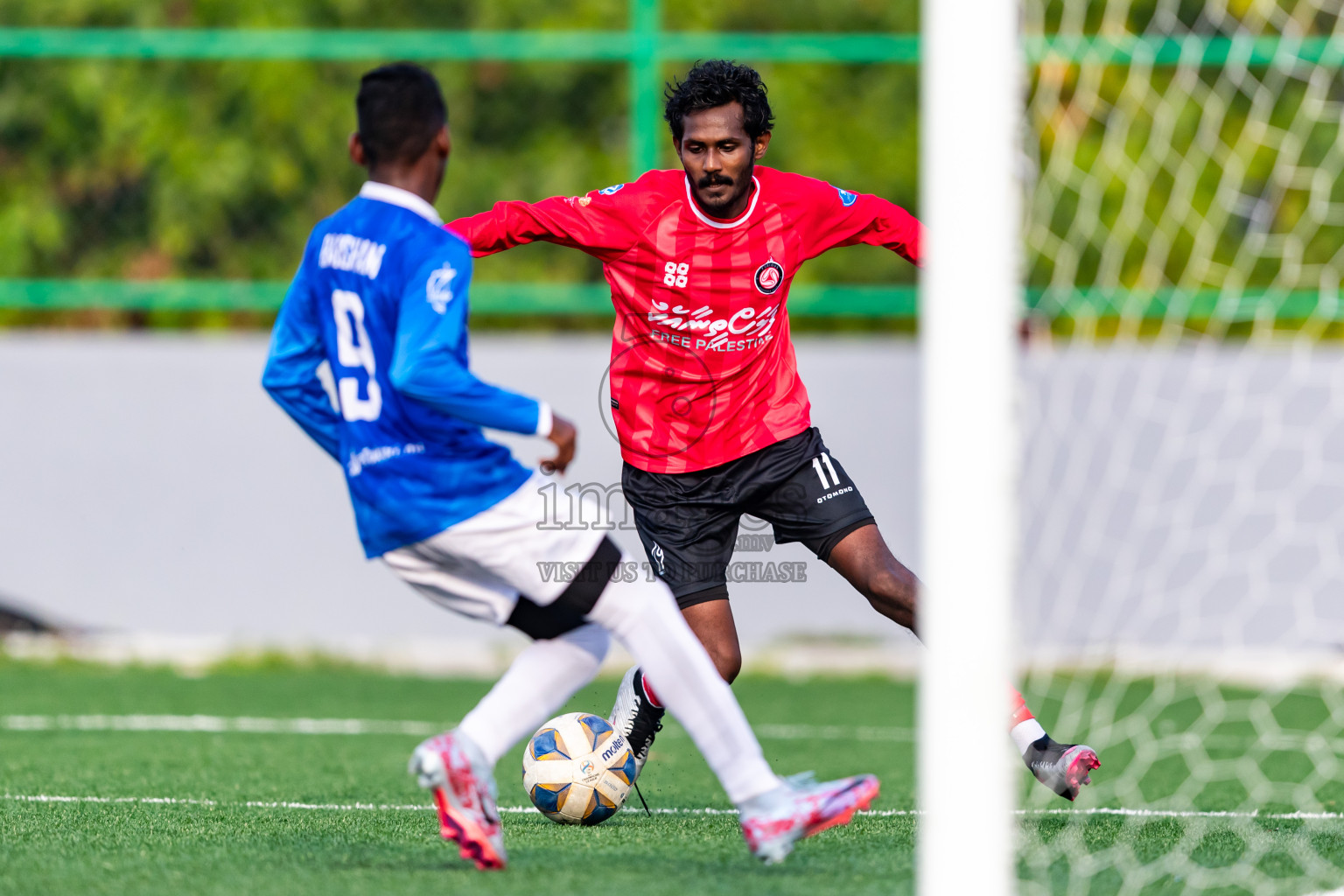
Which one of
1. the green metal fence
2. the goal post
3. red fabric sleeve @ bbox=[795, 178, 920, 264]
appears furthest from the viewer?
the green metal fence

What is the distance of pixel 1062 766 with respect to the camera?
4.28 m

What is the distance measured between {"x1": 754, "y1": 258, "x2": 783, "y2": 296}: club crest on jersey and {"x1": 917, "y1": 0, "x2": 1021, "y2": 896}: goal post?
5.92 feet

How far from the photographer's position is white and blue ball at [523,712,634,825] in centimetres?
445

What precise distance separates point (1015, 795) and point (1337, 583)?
13.7 feet

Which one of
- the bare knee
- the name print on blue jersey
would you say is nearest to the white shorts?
the name print on blue jersey

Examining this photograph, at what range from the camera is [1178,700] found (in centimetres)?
805

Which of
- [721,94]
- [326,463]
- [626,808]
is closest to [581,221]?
[721,94]

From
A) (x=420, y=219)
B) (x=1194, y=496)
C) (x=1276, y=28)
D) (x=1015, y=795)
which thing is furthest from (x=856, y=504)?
(x=1276, y=28)

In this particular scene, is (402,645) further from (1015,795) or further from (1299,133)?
(1299,133)

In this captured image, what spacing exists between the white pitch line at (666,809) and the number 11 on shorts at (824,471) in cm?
98

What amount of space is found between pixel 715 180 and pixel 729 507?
961 mm

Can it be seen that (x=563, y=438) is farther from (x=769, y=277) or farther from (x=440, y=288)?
(x=769, y=277)

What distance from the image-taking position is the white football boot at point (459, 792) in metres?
3.50

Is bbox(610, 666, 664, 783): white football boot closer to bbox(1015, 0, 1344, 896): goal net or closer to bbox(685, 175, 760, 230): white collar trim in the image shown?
bbox(685, 175, 760, 230): white collar trim
